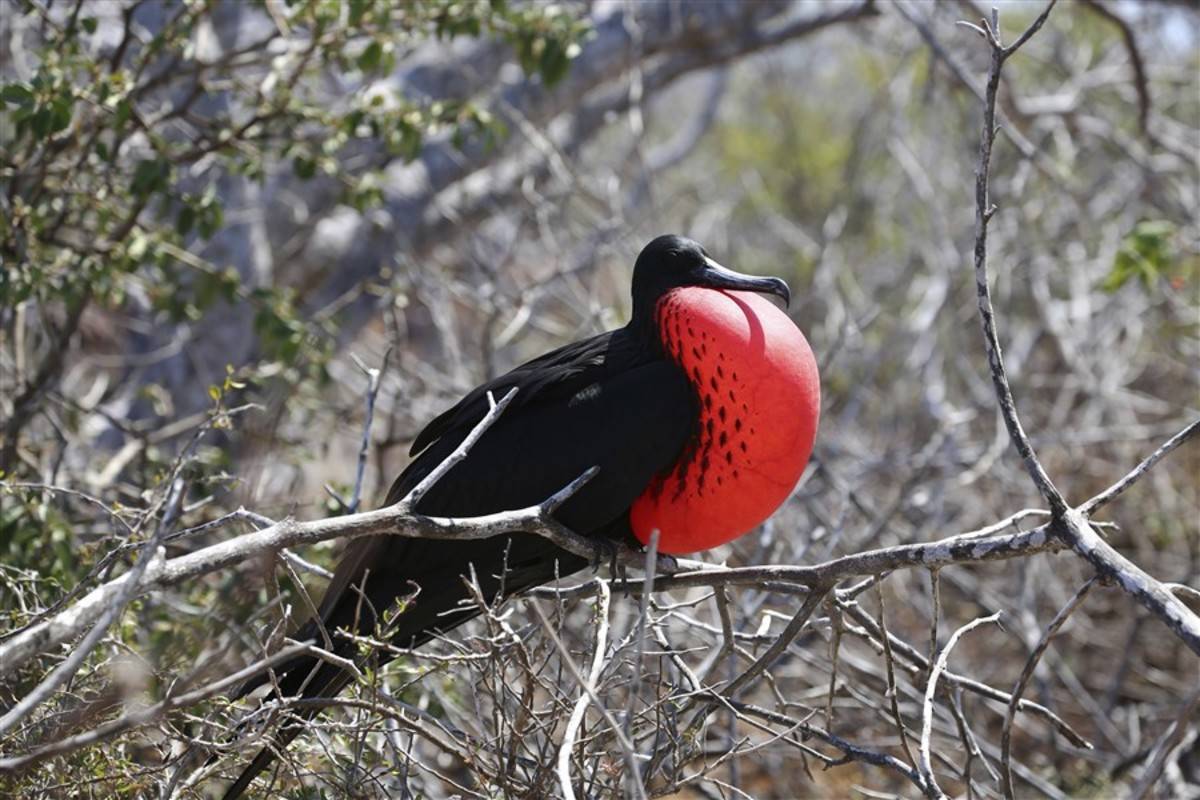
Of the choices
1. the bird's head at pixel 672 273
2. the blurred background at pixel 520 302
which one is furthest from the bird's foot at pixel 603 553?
the bird's head at pixel 672 273

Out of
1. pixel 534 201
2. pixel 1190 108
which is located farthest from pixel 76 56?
pixel 1190 108

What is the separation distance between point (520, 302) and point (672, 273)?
1.29 metres

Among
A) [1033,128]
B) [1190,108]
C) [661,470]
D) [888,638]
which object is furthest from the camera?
[1190,108]

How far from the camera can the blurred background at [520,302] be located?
274cm

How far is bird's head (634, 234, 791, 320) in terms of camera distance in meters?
2.37

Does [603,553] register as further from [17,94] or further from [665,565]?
[17,94]

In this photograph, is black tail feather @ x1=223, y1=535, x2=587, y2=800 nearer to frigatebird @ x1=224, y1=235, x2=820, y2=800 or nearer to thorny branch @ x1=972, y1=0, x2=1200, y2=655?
frigatebird @ x1=224, y1=235, x2=820, y2=800

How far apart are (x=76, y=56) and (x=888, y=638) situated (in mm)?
1941

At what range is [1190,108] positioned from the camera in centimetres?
665

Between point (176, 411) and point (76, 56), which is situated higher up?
point (76, 56)

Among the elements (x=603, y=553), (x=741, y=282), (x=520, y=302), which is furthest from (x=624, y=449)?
(x=520, y=302)

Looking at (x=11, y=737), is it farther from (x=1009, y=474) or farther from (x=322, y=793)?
(x=1009, y=474)

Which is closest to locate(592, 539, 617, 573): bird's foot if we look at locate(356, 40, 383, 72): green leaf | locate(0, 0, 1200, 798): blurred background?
Answer: locate(0, 0, 1200, 798): blurred background

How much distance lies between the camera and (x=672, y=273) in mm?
2408
